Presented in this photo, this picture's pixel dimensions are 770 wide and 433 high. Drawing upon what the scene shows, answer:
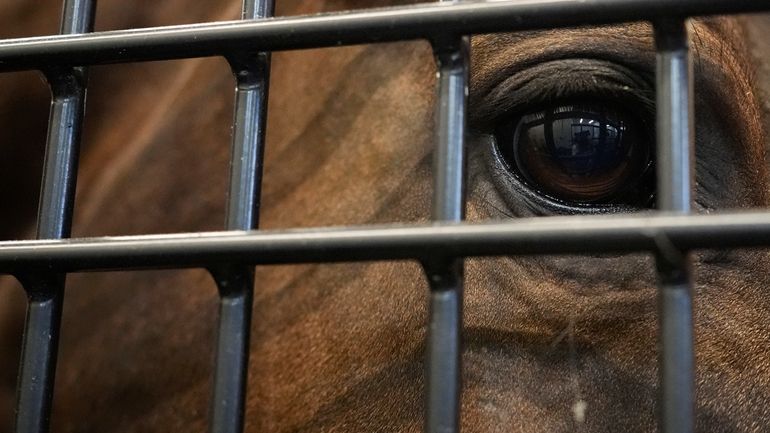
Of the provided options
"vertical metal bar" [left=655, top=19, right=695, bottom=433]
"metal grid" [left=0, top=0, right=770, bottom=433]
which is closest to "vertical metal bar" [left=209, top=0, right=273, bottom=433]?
"metal grid" [left=0, top=0, right=770, bottom=433]

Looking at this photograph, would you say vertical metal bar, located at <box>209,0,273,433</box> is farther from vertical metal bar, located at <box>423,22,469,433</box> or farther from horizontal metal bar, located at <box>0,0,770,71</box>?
vertical metal bar, located at <box>423,22,469,433</box>

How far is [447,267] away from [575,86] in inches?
16.5

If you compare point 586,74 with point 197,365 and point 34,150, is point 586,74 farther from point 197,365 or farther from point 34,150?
point 34,150

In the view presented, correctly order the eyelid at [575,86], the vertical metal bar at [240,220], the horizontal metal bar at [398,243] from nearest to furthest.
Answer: the horizontal metal bar at [398,243], the vertical metal bar at [240,220], the eyelid at [575,86]

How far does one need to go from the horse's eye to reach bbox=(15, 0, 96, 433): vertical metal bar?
0.43 meters

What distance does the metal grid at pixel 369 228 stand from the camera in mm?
473

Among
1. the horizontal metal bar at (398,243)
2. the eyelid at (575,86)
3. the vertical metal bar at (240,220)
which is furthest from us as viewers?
the eyelid at (575,86)

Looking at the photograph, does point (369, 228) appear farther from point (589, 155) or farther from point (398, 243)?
point (589, 155)

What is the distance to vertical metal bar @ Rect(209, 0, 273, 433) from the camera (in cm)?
57

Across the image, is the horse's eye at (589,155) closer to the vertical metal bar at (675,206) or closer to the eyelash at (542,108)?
the eyelash at (542,108)

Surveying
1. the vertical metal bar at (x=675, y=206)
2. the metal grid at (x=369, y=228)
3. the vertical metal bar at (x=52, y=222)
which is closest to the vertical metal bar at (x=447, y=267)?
the metal grid at (x=369, y=228)

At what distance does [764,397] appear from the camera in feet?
2.66

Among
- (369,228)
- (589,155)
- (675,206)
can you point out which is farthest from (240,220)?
(589,155)

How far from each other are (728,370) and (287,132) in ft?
1.75
